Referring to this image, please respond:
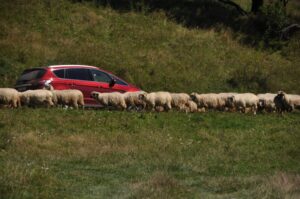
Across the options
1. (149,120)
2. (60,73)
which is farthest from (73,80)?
(149,120)

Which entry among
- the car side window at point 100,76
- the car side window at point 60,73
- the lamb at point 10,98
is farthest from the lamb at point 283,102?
the lamb at point 10,98

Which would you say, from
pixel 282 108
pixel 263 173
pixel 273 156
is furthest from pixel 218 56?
pixel 263 173

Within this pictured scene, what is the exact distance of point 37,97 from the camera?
24172 mm

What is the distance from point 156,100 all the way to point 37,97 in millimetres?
4867

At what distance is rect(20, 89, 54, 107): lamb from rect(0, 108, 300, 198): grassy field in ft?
3.42

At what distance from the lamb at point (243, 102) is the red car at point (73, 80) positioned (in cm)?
416

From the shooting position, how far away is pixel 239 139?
70.7ft

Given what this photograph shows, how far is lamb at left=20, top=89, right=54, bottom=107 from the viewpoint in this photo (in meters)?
24.2

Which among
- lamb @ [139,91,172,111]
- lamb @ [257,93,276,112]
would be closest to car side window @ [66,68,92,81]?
lamb @ [139,91,172,111]

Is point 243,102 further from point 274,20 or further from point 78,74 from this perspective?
point 274,20

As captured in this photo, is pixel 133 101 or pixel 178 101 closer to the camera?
pixel 133 101

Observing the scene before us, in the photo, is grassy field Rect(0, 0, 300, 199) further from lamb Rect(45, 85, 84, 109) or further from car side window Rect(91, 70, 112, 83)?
car side window Rect(91, 70, 112, 83)

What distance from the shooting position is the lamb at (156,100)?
2630 cm

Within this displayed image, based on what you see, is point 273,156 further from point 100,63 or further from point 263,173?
point 100,63
